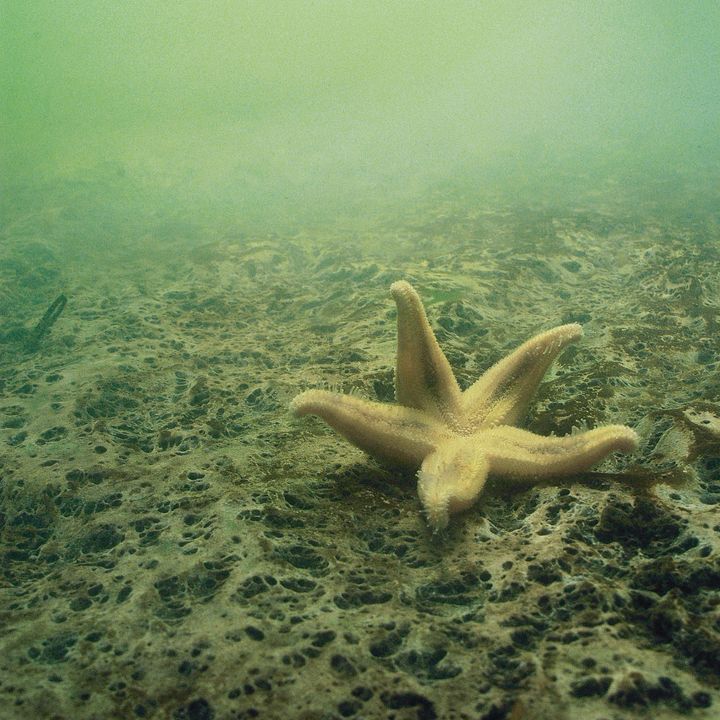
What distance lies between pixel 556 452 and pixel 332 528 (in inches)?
42.7

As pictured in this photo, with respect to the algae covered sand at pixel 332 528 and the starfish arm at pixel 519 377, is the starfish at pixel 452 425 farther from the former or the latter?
the algae covered sand at pixel 332 528

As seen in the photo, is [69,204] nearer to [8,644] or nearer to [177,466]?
[177,466]

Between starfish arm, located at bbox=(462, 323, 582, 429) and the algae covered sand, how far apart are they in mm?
403

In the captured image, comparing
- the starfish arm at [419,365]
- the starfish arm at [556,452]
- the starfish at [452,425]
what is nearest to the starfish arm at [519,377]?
the starfish at [452,425]

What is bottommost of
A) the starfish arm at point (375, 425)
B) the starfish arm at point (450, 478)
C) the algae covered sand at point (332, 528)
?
the algae covered sand at point (332, 528)

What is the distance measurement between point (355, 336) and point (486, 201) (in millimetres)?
6177

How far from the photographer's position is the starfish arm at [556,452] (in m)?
2.51

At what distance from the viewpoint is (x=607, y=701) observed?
1534 mm

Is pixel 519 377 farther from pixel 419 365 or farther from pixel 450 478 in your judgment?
pixel 450 478

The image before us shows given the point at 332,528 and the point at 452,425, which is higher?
the point at 452,425

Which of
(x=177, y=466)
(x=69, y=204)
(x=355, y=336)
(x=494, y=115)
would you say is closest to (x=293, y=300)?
(x=355, y=336)

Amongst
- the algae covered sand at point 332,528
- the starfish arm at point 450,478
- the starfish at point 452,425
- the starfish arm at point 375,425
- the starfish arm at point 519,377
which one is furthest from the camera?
the starfish arm at point 519,377

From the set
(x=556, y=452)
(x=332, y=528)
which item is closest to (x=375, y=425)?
(x=332, y=528)

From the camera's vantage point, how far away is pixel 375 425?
2.68 m
